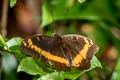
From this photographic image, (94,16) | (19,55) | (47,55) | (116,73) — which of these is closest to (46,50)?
(47,55)

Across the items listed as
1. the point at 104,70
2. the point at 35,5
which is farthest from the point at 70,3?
the point at 104,70

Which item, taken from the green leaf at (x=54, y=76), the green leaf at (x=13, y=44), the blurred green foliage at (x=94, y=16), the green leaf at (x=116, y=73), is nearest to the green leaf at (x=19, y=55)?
the green leaf at (x=13, y=44)

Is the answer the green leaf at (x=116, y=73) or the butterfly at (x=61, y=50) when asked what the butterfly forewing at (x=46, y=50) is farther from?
the green leaf at (x=116, y=73)

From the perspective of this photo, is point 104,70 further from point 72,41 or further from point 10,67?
point 72,41

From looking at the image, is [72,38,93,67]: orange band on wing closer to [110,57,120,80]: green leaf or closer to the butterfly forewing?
the butterfly forewing

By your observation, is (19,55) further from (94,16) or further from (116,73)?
(94,16)

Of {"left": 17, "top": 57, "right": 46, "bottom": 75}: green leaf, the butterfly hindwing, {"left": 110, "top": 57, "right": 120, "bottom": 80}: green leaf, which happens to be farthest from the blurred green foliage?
{"left": 17, "top": 57, "right": 46, "bottom": 75}: green leaf

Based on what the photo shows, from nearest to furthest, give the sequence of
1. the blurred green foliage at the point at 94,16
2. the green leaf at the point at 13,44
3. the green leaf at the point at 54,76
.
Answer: the green leaf at the point at 54,76
the green leaf at the point at 13,44
the blurred green foliage at the point at 94,16
